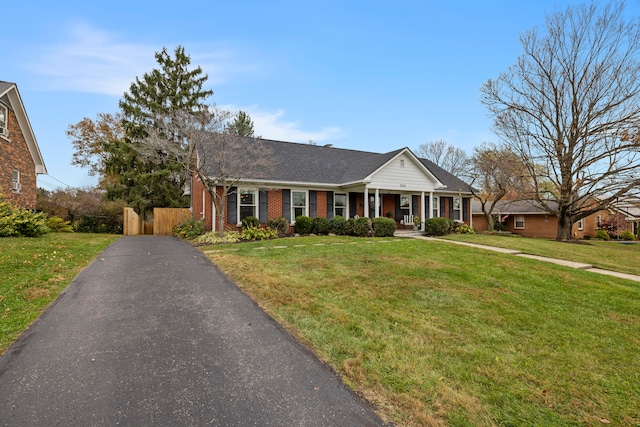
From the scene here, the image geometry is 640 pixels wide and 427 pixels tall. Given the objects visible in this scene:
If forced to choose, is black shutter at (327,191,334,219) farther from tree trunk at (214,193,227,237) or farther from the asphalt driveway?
the asphalt driveway

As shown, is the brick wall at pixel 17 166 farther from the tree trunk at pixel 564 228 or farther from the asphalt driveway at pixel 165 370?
the tree trunk at pixel 564 228

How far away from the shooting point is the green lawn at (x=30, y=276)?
4445mm

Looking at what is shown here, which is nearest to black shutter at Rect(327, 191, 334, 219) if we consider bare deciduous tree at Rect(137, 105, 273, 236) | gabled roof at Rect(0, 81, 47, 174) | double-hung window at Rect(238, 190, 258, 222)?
double-hung window at Rect(238, 190, 258, 222)

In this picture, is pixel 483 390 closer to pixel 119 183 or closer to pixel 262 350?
pixel 262 350

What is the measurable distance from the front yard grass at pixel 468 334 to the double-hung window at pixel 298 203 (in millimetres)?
8637

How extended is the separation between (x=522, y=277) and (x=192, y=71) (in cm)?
2837

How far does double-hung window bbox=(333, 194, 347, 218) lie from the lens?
59.3 ft

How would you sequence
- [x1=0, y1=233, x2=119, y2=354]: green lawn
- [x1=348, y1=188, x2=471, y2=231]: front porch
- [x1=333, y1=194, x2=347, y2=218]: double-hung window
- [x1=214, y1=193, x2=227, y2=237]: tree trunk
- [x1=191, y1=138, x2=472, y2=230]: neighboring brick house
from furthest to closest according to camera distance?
[x1=348, y1=188, x2=471, y2=231]: front porch → [x1=333, y1=194, x2=347, y2=218]: double-hung window → [x1=191, y1=138, x2=472, y2=230]: neighboring brick house → [x1=214, y1=193, x2=227, y2=237]: tree trunk → [x1=0, y1=233, x2=119, y2=354]: green lawn

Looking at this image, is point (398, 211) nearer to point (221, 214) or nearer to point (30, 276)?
point (221, 214)

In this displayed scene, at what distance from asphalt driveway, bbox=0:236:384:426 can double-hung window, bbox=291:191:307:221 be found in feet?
37.4

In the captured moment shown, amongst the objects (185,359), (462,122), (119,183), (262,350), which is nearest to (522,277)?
(262,350)

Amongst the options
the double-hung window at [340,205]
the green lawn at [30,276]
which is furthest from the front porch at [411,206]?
the green lawn at [30,276]

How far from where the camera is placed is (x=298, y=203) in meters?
17.1

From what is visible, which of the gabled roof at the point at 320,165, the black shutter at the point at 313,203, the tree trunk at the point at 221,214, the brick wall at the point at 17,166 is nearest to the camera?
the tree trunk at the point at 221,214
